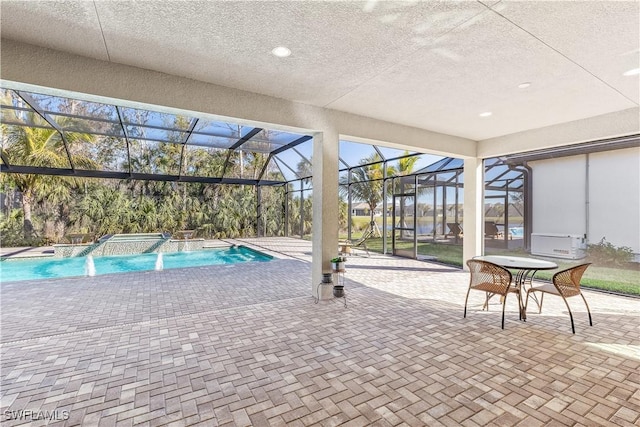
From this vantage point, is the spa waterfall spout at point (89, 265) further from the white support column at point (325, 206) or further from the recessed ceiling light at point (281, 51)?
the recessed ceiling light at point (281, 51)

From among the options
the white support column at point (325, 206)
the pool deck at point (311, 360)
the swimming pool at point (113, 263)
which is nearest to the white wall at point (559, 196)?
the pool deck at point (311, 360)

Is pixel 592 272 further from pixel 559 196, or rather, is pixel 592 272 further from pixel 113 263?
pixel 113 263

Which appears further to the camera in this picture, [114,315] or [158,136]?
[158,136]

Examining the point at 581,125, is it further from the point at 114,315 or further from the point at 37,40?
the point at 114,315

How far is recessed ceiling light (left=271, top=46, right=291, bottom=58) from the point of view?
298 cm

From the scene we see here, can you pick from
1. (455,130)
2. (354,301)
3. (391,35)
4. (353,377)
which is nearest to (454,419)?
(353,377)

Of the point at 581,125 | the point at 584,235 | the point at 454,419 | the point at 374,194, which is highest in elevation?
the point at 581,125

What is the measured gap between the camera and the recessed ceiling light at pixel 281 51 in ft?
9.78

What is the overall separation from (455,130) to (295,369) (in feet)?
18.3

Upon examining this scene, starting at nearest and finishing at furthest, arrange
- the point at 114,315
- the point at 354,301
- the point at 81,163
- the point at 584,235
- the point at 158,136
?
the point at 114,315 < the point at 354,301 < the point at 584,235 < the point at 158,136 < the point at 81,163

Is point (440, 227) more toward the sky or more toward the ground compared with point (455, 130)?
more toward the ground

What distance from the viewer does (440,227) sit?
29.6 feet

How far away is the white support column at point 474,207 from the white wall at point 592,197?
258 cm

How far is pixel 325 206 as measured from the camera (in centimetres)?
482
